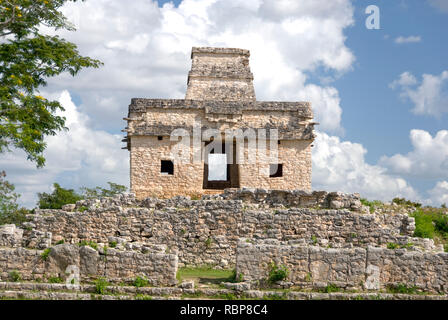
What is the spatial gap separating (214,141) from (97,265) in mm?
9306

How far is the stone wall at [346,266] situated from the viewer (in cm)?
1080

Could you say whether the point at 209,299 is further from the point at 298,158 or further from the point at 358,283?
the point at 298,158

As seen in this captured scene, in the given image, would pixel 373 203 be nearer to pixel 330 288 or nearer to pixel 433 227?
pixel 433 227

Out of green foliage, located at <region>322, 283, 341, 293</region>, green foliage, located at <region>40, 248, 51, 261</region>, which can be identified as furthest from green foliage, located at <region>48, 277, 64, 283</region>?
green foliage, located at <region>322, 283, 341, 293</region>

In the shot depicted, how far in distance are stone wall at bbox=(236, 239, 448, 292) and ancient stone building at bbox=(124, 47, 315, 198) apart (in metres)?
7.71

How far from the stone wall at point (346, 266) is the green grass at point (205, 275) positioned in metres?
0.82

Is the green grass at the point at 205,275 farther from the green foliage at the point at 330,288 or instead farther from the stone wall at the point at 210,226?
the green foliage at the point at 330,288

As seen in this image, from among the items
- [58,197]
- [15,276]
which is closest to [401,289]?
[15,276]

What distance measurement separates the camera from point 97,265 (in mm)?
10758

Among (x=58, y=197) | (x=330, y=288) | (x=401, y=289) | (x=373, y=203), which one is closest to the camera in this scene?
(x=330, y=288)

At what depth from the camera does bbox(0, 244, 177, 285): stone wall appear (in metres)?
10.7

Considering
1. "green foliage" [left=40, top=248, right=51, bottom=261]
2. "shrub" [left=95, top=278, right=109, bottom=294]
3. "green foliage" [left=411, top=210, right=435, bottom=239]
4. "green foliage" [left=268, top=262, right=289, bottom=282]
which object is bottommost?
"shrub" [left=95, top=278, right=109, bottom=294]

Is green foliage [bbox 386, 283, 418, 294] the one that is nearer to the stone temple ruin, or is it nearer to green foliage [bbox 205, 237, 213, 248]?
the stone temple ruin
